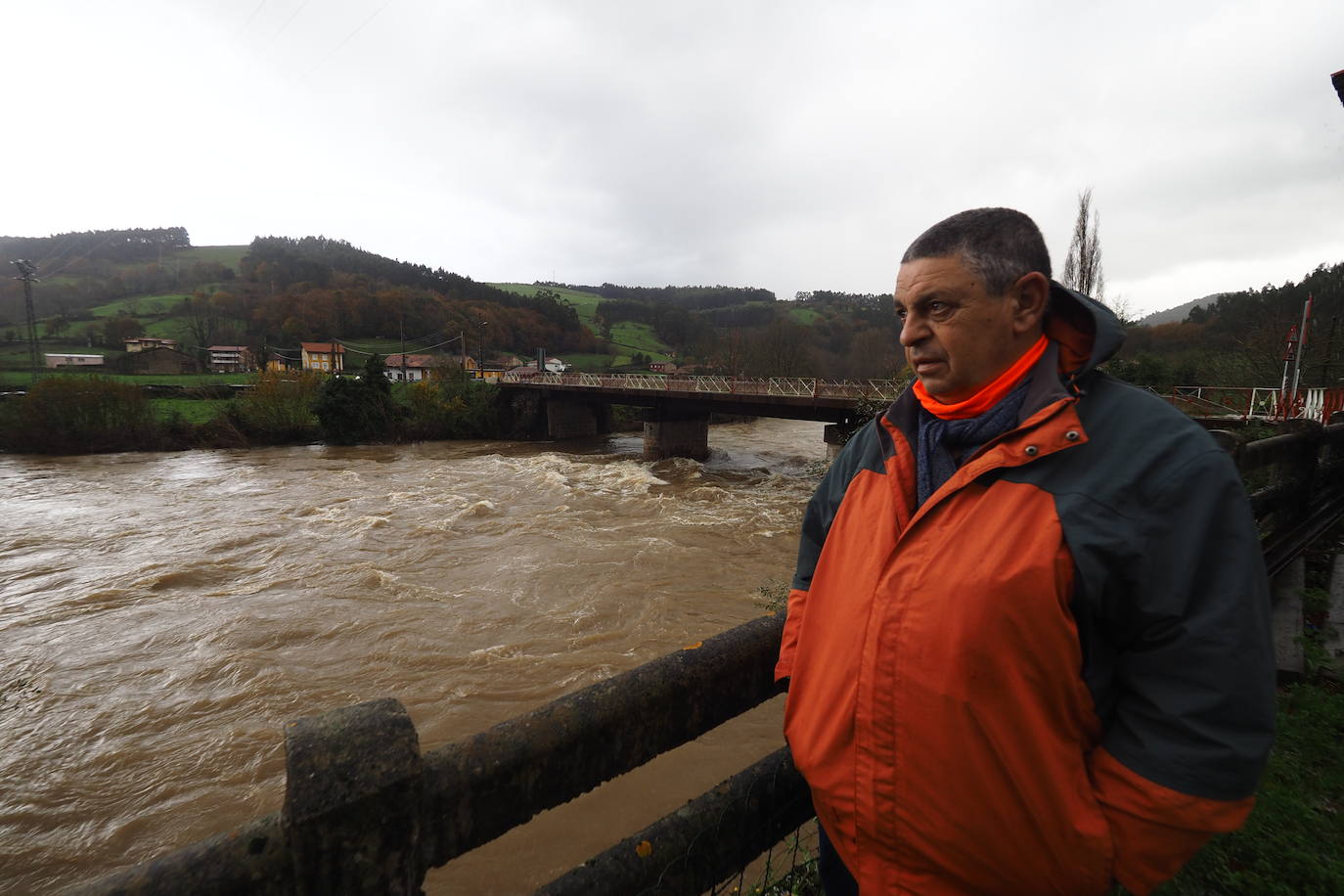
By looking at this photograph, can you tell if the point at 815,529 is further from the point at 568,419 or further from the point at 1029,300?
the point at 568,419

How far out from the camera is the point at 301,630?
9.34 m

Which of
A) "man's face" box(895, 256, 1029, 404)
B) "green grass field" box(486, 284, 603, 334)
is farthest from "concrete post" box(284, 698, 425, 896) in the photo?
"green grass field" box(486, 284, 603, 334)

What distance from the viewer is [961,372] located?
148 cm

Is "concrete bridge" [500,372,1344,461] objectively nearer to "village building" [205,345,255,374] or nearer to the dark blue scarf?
the dark blue scarf

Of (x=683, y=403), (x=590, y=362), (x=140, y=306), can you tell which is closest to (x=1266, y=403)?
(x=683, y=403)

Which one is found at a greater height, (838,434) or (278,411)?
(278,411)

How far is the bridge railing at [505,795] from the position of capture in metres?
1.02

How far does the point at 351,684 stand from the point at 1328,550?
1096cm

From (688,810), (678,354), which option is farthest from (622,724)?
(678,354)

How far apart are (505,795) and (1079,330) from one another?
5.79 feet

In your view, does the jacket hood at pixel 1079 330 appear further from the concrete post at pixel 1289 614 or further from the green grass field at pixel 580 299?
the green grass field at pixel 580 299

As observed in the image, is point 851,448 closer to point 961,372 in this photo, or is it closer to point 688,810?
point 961,372

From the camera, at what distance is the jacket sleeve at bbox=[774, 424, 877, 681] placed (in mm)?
1766

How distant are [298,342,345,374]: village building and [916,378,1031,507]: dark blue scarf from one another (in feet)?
260
